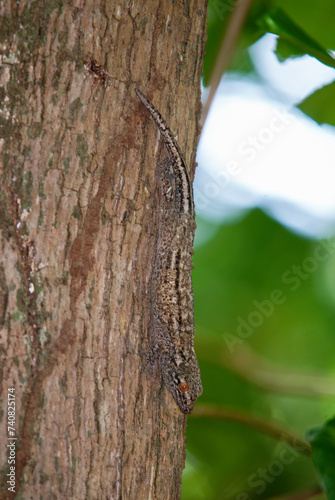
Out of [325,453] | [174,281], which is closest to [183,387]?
[174,281]

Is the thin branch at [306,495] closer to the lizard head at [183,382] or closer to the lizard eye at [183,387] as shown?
the lizard head at [183,382]

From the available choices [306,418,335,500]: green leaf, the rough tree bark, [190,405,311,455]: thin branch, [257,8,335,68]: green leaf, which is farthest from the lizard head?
[257,8,335,68]: green leaf

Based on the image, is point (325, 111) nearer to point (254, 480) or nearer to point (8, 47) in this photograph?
point (8, 47)

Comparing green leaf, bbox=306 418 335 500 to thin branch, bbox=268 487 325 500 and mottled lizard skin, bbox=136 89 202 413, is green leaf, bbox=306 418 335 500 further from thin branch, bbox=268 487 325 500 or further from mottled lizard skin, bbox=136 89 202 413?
mottled lizard skin, bbox=136 89 202 413

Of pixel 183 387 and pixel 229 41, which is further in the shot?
pixel 229 41

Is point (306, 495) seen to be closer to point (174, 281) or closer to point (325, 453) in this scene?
point (325, 453)

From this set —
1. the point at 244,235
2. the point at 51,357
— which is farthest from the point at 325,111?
the point at 51,357

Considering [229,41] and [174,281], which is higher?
[229,41]
